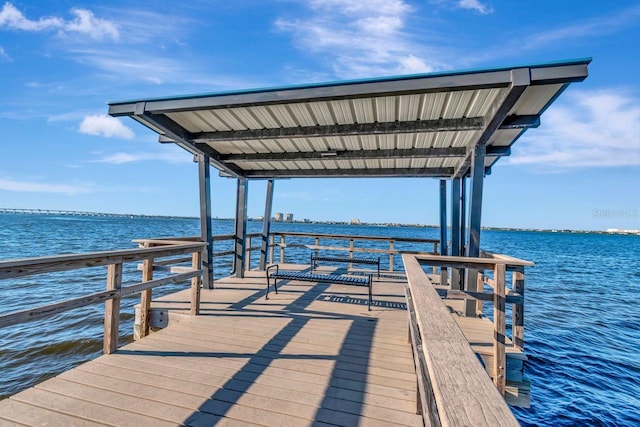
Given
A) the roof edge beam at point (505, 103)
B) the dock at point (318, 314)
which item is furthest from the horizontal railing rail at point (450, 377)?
the roof edge beam at point (505, 103)

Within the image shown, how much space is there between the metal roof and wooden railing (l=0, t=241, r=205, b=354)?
1.86 meters

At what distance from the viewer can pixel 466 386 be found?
727 mm

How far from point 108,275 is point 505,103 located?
14.1 ft

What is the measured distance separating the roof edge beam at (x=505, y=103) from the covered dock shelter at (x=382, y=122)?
0.03ft

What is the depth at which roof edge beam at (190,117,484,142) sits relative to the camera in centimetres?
396

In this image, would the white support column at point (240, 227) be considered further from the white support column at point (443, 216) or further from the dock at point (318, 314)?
→ the white support column at point (443, 216)

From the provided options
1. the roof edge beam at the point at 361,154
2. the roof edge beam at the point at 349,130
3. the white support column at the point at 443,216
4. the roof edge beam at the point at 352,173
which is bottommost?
the white support column at the point at 443,216

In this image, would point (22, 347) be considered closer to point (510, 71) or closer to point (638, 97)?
point (510, 71)

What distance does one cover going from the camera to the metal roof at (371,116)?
119 inches

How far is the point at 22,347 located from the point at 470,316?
7.66m

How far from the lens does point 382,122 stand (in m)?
4.20

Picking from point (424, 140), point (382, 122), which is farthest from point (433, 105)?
point (424, 140)

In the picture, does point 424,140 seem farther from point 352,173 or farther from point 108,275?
point 108,275

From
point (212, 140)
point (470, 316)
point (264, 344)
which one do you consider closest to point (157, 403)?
point (264, 344)
